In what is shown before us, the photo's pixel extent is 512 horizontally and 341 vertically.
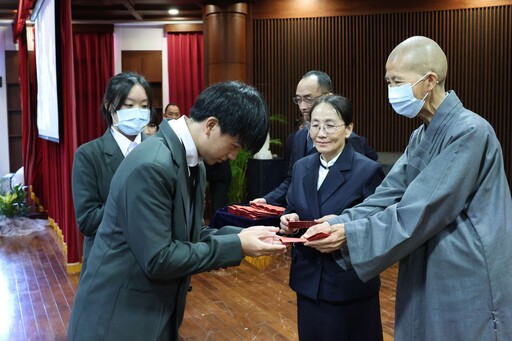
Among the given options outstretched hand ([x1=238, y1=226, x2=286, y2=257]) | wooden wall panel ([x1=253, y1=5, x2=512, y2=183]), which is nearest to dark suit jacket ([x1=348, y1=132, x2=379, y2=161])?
outstretched hand ([x1=238, y1=226, x2=286, y2=257])

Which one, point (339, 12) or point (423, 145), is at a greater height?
point (339, 12)

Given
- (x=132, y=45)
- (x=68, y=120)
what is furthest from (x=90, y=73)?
(x=68, y=120)

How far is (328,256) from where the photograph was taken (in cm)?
220

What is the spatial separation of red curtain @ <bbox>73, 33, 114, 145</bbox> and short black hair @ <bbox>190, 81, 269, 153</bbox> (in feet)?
31.5

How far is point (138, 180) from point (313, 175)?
1.15 m

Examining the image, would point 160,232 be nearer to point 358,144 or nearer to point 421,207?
point 421,207

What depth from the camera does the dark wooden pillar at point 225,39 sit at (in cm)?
787

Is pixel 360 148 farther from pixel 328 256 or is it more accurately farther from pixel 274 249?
pixel 274 249

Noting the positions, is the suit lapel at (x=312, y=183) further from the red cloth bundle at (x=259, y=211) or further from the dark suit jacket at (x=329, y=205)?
the red cloth bundle at (x=259, y=211)

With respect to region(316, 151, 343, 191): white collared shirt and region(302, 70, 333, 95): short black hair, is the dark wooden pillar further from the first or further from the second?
region(316, 151, 343, 191): white collared shirt

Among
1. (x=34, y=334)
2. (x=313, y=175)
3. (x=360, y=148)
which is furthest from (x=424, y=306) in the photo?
(x=34, y=334)

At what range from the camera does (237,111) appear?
4.74 ft

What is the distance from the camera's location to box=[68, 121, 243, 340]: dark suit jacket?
1.37 metres

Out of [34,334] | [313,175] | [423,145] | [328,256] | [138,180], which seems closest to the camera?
[138,180]
